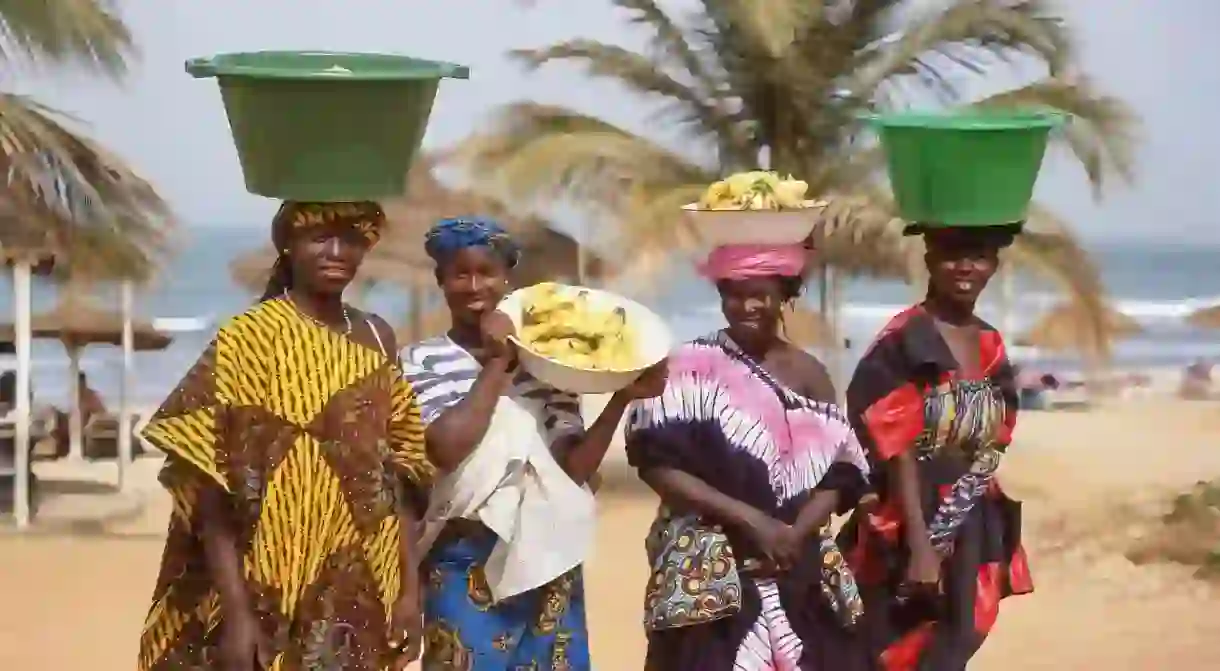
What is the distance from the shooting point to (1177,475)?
14281 millimetres

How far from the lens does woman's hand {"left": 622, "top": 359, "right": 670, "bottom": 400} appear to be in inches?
128

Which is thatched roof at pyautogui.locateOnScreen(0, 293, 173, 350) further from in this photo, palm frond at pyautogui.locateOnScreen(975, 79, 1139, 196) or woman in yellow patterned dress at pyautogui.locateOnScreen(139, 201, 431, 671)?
woman in yellow patterned dress at pyautogui.locateOnScreen(139, 201, 431, 671)

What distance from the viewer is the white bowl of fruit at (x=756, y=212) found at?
3410 mm

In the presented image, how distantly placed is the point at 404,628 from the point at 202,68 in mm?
1086

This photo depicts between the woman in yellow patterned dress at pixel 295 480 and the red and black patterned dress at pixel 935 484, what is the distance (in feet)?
3.94

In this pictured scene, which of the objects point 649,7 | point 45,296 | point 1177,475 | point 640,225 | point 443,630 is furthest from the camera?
point 45,296

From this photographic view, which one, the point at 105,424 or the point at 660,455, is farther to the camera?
the point at 105,424

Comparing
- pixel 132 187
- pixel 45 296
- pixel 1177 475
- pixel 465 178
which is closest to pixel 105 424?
pixel 132 187

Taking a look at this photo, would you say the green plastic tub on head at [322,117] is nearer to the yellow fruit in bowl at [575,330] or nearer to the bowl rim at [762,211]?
the yellow fruit in bowl at [575,330]

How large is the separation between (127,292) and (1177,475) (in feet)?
30.0

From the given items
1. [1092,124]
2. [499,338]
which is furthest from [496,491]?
[1092,124]

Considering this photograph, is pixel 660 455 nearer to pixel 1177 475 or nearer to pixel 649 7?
pixel 649 7

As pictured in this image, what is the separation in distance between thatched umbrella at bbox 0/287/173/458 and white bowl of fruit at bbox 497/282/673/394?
28.3 feet

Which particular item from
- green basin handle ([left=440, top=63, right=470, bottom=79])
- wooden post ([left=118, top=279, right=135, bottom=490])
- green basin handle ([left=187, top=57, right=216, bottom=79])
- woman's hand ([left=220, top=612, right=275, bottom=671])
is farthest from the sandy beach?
green basin handle ([left=187, top=57, right=216, bottom=79])
